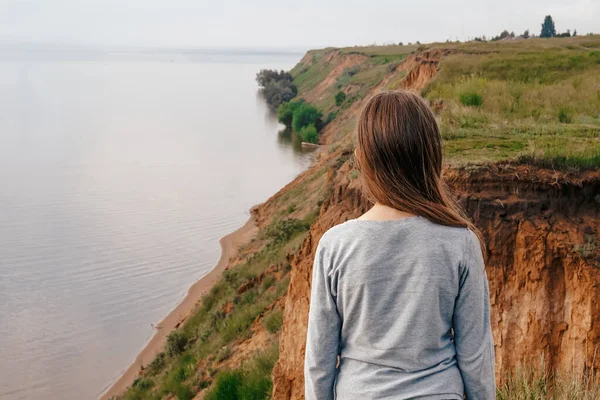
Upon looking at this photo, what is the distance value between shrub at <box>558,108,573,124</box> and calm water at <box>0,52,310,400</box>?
12.0 meters

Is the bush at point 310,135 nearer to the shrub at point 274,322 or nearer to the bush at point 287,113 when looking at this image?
the bush at point 287,113

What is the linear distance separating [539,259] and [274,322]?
603cm

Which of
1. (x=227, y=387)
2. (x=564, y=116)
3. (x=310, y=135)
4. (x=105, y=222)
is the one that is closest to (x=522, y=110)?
(x=564, y=116)

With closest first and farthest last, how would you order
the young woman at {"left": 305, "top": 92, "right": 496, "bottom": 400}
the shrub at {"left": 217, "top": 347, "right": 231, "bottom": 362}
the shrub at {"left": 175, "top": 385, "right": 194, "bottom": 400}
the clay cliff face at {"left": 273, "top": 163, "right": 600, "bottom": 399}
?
1. the young woman at {"left": 305, "top": 92, "right": 496, "bottom": 400}
2. the clay cliff face at {"left": 273, "top": 163, "right": 600, "bottom": 399}
3. the shrub at {"left": 175, "top": 385, "right": 194, "bottom": 400}
4. the shrub at {"left": 217, "top": 347, "right": 231, "bottom": 362}

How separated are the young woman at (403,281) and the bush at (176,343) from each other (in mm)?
13092

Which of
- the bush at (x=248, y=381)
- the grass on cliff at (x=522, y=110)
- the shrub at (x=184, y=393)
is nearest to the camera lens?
the grass on cliff at (x=522, y=110)

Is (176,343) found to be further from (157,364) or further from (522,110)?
(522,110)

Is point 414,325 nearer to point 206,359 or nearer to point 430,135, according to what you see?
point 430,135

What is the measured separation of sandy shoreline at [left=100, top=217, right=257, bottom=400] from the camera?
50.8ft

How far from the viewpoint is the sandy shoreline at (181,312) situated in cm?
1548

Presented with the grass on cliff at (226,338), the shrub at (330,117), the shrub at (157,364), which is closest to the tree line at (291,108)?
the shrub at (330,117)

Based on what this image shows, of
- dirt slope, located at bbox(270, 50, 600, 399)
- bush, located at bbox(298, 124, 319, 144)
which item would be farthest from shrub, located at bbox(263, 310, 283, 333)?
bush, located at bbox(298, 124, 319, 144)

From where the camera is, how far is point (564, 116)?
9273 millimetres

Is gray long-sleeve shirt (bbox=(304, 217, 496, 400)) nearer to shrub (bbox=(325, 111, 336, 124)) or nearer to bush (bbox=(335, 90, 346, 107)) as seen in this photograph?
shrub (bbox=(325, 111, 336, 124))
